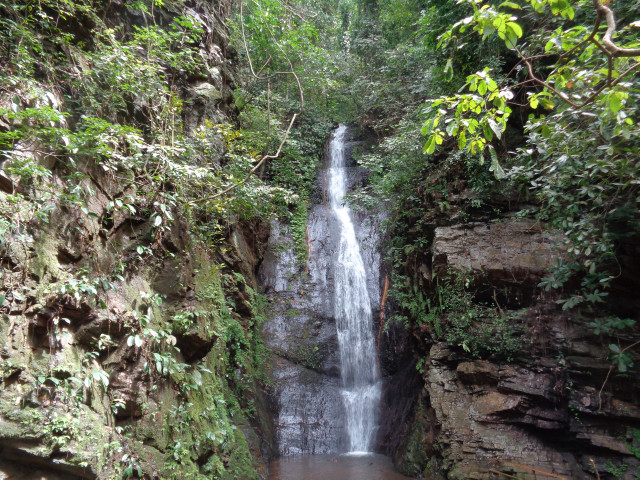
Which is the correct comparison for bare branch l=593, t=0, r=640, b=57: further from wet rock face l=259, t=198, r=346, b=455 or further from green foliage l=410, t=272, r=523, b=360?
wet rock face l=259, t=198, r=346, b=455

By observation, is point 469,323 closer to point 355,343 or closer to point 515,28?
point 355,343

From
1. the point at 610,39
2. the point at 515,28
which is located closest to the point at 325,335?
the point at 515,28

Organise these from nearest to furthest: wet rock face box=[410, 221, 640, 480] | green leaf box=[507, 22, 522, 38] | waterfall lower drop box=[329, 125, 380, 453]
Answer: green leaf box=[507, 22, 522, 38]
wet rock face box=[410, 221, 640, 480]
waterfall lower drop box=[329, 125, 380, 453]

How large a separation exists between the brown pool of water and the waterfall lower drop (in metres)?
0.74

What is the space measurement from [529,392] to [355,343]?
5310 mm

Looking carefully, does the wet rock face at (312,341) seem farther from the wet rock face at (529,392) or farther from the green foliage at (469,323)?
the green foliage at (469,323)

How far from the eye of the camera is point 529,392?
6.15 meters

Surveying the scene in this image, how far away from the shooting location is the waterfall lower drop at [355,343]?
9.46m

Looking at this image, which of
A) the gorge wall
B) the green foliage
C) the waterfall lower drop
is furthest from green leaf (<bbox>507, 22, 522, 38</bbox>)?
the waterfall lower drop

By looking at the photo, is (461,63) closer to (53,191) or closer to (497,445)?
(497,445)

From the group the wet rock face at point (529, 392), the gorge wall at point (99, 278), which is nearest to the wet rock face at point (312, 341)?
the wet rock face at point (529, 392)

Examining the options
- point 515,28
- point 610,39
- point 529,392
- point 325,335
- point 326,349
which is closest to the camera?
point 610,39

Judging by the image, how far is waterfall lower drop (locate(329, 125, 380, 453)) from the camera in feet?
Answer: 31.0

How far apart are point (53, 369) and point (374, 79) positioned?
52.0 ft
